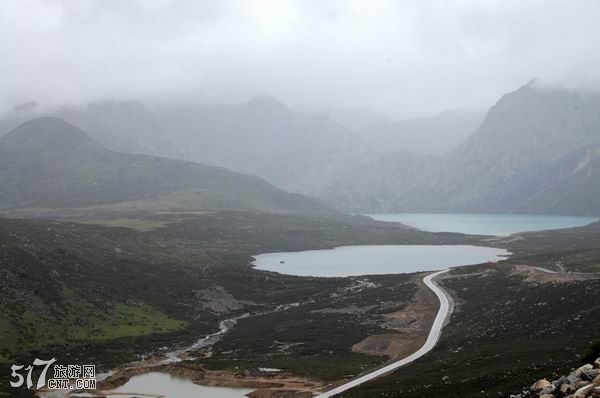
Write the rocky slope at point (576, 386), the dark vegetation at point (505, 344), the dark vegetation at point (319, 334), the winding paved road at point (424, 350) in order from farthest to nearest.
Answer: the dark vegetation at point (319, 334)
the winding paved road at point (424, 350)
the dark vegetation at point (505, 344)
the rocky slope at point (576, 386)

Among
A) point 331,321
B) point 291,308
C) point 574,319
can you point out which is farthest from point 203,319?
point 574,319

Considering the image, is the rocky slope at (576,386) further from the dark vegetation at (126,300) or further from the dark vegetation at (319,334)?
the dark vegetation at (126,300)

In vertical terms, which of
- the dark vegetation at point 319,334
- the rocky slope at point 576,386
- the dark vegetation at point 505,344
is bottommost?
the dark vegetation at point 319,334

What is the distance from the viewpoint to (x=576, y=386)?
30.5m

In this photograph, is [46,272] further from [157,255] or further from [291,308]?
[157,255]

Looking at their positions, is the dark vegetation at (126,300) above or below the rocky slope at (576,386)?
below

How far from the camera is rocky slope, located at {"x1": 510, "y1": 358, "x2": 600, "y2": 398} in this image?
28.1 metres

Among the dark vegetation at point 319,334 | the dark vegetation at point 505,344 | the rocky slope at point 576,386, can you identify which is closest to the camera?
the rocky slope at point 576,386

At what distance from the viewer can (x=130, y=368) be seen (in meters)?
83.2

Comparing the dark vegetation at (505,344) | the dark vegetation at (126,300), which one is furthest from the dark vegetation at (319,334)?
the dark vegetation at (505,344)

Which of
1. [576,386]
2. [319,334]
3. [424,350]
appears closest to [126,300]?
[319,334]

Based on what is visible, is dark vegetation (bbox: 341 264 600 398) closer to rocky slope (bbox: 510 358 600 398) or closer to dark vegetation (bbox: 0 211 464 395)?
rocky slope (bbox: 510 358 600 398)

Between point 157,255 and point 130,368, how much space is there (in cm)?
10198

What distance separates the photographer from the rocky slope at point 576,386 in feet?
92.2
